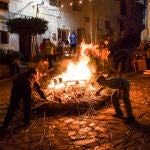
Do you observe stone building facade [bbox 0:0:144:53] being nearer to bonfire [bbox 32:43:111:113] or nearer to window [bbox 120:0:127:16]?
window [bbox 120:0:127:16]

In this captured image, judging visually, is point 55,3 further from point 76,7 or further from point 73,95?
point 73,95

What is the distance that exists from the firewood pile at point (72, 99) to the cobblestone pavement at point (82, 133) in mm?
266

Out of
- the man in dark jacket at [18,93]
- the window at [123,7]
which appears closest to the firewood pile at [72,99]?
the man in dark jacket at [18,93]

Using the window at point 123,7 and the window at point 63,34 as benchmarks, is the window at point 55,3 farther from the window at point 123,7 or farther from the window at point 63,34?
the window at point 123,7

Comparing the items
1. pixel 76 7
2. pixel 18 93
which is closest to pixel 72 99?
pixel 18 93

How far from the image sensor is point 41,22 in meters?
21.6

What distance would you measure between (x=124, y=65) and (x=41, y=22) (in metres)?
6.78

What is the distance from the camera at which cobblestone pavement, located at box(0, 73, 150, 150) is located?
721 centimetres

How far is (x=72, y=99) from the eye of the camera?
10.5 m

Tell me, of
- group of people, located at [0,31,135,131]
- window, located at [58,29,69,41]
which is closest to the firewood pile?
group of people, located at [0,31,135,131]

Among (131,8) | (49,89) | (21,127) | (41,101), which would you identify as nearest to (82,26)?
(131,8)

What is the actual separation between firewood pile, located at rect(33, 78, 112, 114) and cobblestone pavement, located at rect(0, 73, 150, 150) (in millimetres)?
266

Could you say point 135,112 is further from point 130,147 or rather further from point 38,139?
point 38,139

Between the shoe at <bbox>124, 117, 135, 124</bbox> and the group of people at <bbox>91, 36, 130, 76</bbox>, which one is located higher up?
the group of people at <bbox>91, 36, 130, 76</bbox>
